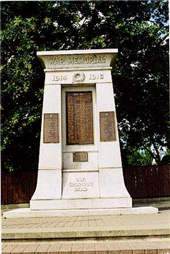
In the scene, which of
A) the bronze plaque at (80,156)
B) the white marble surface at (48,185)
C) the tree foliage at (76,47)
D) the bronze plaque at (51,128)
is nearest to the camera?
the white marble surface at (48,185)

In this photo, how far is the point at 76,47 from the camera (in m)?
15.8

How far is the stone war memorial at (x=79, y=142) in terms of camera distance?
9.98 metres

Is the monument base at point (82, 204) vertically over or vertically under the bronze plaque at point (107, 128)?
under

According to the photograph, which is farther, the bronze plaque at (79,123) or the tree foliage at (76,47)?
the tree foliage at (76,47)

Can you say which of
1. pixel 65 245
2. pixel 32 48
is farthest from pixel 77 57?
pixel 65 245

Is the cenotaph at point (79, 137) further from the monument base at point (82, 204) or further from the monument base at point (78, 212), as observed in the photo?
the monument base at point (78, 212)

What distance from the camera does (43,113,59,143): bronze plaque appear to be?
10438 millimetres

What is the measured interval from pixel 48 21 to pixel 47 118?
21.3 feet

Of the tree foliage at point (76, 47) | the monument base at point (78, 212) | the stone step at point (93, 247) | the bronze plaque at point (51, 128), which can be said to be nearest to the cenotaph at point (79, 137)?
the bronze plaque at point (51, 128)

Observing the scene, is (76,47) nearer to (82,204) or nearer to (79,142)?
(79,142)

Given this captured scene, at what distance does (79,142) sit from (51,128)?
0.92m

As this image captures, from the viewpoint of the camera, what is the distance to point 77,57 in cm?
1084

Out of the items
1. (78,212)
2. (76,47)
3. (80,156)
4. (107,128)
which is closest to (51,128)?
(80,156)

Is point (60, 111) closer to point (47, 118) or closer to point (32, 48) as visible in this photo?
point (47, 118)
